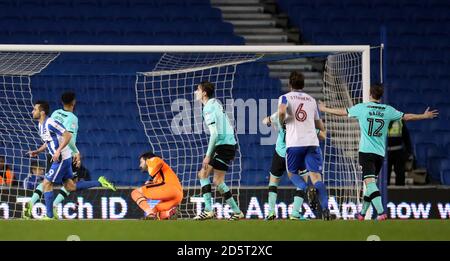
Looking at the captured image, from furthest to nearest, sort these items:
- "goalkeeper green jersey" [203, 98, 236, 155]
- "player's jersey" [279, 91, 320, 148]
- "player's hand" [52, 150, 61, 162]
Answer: "player's hand" [52, 150, 61, 162] < "goalkeeper green jersey" [203, 98, 236, 155] < "player's jersey" [279, 91, 320, 148]

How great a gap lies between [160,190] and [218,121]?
1.29 meters

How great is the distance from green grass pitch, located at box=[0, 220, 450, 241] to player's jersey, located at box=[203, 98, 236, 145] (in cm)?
192

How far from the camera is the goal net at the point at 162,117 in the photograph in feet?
50.5

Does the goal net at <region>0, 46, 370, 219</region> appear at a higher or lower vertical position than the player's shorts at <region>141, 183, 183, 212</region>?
higher

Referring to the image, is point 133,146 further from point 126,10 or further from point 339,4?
point 339,4

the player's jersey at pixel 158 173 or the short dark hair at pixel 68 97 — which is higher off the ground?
the short dark hair at pixel 68 97

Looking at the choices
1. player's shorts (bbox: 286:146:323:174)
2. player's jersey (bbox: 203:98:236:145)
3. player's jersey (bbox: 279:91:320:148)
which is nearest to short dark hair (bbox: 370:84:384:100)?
player's jersey (bbox: 279:91:320:148)

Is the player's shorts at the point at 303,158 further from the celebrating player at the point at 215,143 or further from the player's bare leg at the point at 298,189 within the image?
the celebrating player at the point at 215,143

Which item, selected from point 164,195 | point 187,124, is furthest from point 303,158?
point 187,124

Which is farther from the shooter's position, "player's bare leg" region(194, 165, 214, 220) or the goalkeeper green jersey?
"player's bare leg" region(194, 165, 214, 220)

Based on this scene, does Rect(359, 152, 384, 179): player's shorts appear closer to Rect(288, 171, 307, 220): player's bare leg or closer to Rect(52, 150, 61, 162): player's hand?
Rect(288, 171, 307, 220): player's bare leg

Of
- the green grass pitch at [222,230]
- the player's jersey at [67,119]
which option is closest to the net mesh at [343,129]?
the player's jersey at [67,119]

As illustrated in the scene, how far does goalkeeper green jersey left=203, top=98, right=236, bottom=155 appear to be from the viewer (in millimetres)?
13367
